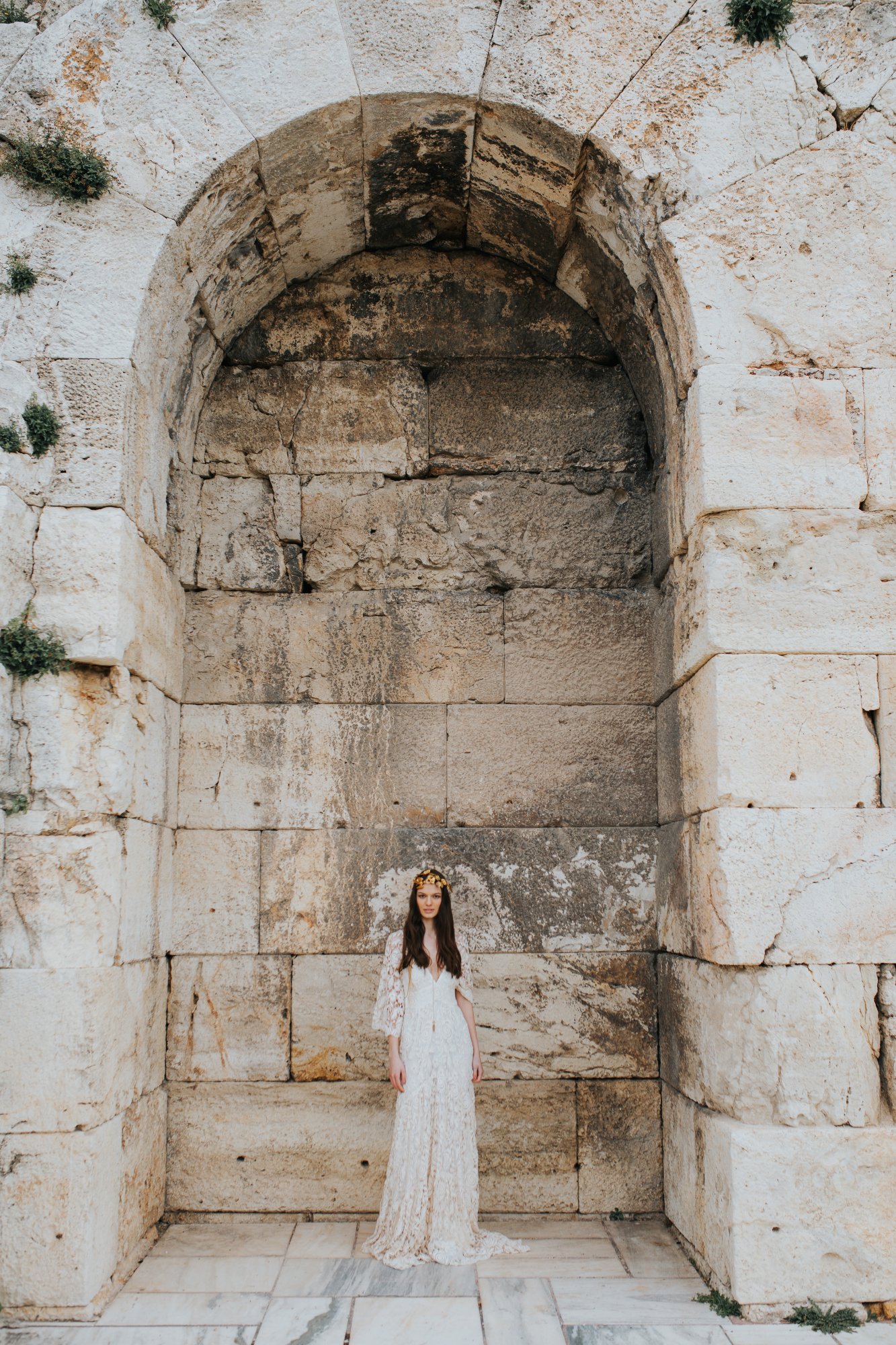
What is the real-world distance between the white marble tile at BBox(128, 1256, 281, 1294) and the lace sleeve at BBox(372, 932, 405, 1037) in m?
1.08

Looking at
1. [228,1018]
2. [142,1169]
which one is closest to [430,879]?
[228,1018]

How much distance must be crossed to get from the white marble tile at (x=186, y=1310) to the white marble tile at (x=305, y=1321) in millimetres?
63

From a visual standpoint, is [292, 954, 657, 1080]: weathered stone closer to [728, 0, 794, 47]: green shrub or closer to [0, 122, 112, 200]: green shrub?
[0, 122, 112, 200]: green shrub

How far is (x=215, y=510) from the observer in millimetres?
5523

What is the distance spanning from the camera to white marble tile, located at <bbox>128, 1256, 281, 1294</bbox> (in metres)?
4.15

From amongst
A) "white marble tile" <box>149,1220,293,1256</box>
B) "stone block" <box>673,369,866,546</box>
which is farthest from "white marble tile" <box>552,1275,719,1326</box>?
"stone block" <box>673,369,866,546</box>

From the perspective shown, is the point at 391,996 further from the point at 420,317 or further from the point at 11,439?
the point at 420,317

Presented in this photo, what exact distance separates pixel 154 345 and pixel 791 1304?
4.78m

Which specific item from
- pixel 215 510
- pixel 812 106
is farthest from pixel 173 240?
pixel 812 106

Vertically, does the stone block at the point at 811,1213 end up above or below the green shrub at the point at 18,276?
below

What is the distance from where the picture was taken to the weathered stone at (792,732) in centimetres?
408

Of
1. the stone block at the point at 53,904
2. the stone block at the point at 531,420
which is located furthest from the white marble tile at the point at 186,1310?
the stone block at the point at 531,420

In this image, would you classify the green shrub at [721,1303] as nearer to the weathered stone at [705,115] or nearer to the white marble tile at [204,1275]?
the white marble tile at [204,1275]

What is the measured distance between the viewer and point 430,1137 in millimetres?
4465
